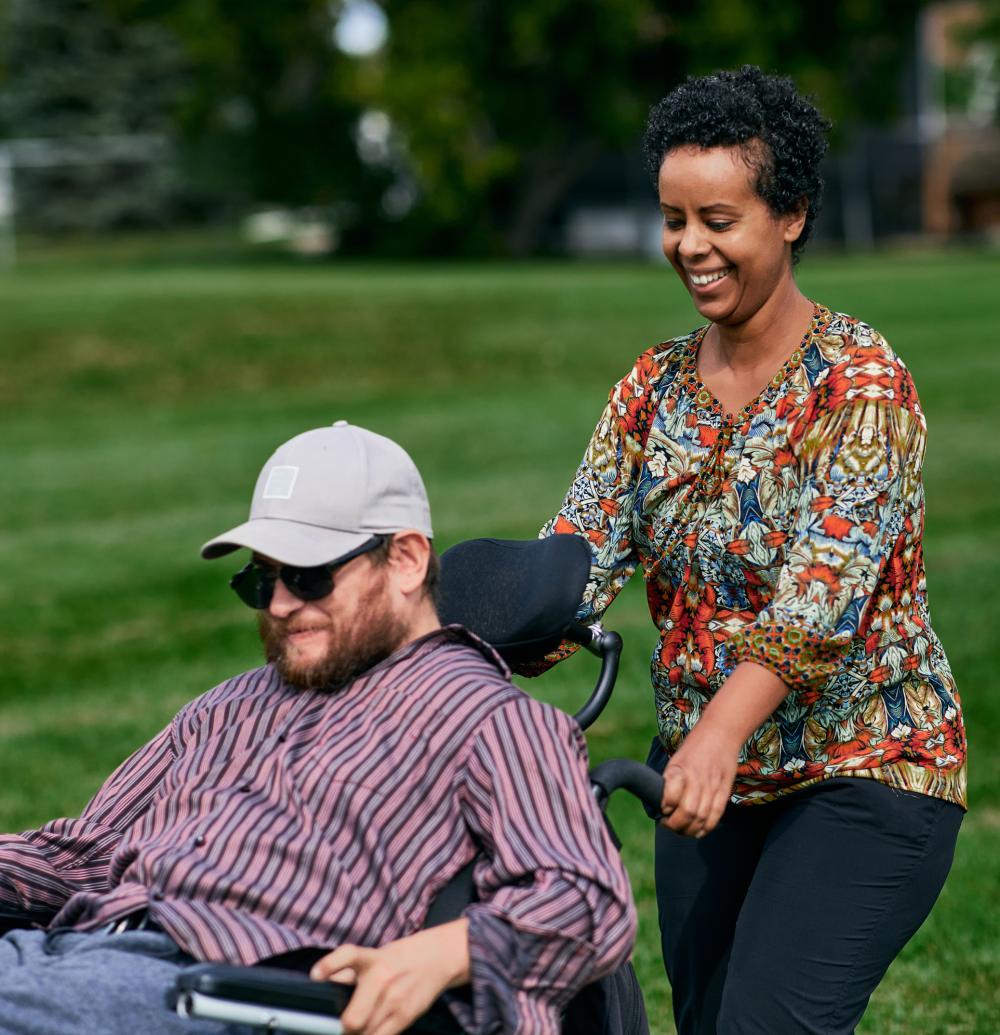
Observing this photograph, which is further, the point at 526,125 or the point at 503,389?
the point at 526,125

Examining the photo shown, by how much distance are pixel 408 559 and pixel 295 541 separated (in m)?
0.22

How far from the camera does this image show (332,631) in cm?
288

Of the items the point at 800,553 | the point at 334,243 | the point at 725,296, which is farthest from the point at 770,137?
the point at 334,243

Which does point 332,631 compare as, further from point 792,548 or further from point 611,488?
point 792,548

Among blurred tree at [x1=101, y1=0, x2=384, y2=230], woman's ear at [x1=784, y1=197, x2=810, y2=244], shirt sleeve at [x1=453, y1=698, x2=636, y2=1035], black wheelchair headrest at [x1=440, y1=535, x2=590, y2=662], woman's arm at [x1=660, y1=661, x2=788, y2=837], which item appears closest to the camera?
shirt sleeve at [x1=453, y1=698, x2=636, y2=1035]

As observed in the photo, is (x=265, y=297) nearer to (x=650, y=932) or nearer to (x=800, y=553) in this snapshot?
(x=650, y=932)

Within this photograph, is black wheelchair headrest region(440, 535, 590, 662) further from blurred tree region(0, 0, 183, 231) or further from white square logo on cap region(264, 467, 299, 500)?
blurred tree region(0, 0, 183, 231)

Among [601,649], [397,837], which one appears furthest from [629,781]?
[601,649]

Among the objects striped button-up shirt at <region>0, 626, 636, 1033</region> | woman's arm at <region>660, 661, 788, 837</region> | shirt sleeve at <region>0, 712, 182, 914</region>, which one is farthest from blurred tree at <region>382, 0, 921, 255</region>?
woman's arm at <region>660, 661, 788, 837</region>

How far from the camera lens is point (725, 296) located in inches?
118

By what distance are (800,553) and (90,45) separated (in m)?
47.9

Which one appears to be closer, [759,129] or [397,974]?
[397,974]

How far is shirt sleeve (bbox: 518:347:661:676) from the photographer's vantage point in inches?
127

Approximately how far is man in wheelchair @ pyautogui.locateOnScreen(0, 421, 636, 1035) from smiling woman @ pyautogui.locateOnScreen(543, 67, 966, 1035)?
419 millimetres
